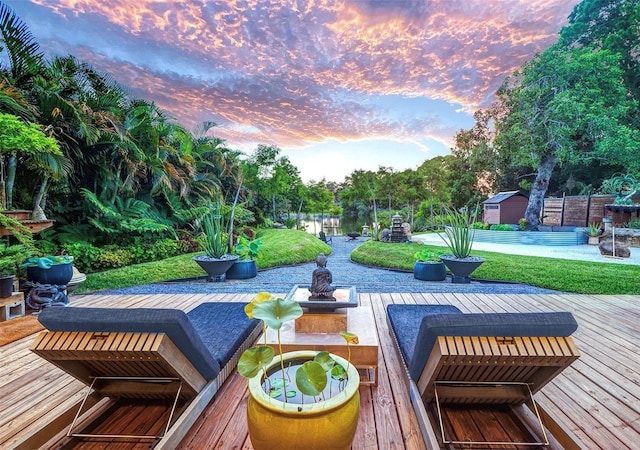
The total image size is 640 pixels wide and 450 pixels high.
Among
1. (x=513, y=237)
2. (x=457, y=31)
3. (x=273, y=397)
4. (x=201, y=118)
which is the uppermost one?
(x=457, y=31)

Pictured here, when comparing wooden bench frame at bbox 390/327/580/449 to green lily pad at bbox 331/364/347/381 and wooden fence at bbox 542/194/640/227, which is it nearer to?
green lily pad at bbox 331/364/347/381

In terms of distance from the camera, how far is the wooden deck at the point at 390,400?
58.2 inches

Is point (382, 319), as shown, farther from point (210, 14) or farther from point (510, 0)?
point (510, 0)

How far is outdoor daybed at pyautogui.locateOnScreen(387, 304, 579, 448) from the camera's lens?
1.27 m

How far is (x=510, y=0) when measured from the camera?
7566mm

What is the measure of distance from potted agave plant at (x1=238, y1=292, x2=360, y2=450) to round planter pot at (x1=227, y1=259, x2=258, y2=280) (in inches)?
173

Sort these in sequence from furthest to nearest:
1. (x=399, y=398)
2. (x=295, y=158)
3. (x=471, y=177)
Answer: (x=471, y=177) < (x=295, y=158) < (x=399, y=398)

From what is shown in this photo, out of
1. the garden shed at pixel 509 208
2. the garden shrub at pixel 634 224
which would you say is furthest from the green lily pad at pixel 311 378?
the garden shed at pixel 509 208

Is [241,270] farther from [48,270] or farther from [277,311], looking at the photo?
[277,311]

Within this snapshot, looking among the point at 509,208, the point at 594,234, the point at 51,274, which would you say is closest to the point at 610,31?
the point at 509,208

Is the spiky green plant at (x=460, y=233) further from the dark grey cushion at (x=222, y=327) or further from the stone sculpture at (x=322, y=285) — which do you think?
the dark grey cushion at (x=222, y=327)

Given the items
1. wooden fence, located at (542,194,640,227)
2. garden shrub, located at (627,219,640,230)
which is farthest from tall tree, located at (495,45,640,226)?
garden shrub, located at (627,219,640,230)

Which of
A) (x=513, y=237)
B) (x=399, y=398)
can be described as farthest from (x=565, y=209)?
(x=399, y=398)

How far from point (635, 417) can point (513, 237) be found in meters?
11.9
